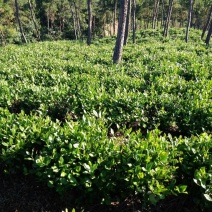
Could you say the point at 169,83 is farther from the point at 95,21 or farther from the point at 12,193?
the point at 95,21

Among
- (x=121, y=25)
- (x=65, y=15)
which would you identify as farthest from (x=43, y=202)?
(x=65, y=15)

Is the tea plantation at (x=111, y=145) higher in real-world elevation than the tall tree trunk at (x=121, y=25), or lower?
lower

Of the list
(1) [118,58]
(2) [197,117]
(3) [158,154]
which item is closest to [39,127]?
(3) [158,154]

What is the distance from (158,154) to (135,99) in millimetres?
2426

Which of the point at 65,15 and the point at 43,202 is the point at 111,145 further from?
the point at 65,15

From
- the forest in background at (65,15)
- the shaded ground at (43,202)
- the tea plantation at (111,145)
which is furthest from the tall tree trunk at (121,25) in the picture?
the forest in background at (65,15)

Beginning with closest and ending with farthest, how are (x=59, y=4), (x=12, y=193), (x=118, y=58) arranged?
1. (x=12, y=193)
2. (x=118, y=58)
3. (x=59, y=4)

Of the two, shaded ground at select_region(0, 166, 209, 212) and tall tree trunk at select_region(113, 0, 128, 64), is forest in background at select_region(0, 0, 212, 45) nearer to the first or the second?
tall tree trunk at select_region(113, 0, 128, 64)

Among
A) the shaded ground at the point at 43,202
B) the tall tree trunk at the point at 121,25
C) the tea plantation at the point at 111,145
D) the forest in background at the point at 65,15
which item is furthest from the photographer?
the forest in background at the point at 65,15

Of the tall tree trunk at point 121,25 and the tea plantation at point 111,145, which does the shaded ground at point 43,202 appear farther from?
the tall tree trunk at point 121,25

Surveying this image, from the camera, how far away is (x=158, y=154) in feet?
10.9

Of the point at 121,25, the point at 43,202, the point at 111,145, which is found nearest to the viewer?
the point at 111,145

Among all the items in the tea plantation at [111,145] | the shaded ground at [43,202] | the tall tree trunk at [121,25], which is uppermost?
the tall tree trunk at [121,25]

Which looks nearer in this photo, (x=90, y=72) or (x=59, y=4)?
(x=90, y=72)
